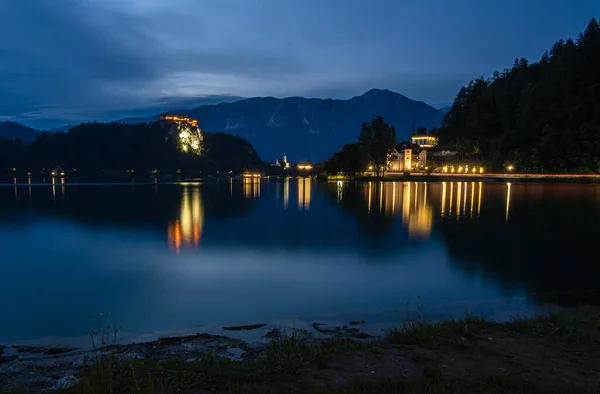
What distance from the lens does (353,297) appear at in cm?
1252

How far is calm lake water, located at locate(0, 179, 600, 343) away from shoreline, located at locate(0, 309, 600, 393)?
8.93ft

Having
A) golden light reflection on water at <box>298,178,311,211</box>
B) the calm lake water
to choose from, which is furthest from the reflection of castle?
golden light reflection on water at <box>298,178,311,211</box>

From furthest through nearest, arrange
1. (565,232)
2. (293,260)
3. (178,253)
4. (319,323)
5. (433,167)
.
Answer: (433,167), (565,232), (178,253), (293,260), (319,323)

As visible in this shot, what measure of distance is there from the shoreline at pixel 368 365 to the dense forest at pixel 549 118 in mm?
92221

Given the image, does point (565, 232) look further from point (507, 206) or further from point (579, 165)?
point (579, 165)

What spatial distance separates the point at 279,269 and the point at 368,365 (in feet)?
32.8

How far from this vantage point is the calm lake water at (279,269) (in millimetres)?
11438

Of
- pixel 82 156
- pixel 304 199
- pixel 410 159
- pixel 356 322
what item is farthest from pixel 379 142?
pixel 82 156

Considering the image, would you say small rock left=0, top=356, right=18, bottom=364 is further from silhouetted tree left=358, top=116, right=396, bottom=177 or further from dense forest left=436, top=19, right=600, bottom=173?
silhouetted tree left=358, top=116, right=396, bottom=177

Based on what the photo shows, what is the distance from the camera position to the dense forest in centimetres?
8675

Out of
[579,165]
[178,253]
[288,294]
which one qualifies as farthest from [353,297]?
[579,165]

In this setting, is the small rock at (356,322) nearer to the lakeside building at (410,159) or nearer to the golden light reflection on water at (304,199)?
the golden light reflection on water at (304,199)

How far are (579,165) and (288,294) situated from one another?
302 ft

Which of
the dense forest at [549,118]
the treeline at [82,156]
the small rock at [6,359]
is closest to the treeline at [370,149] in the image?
the dense forest at [549,118]
